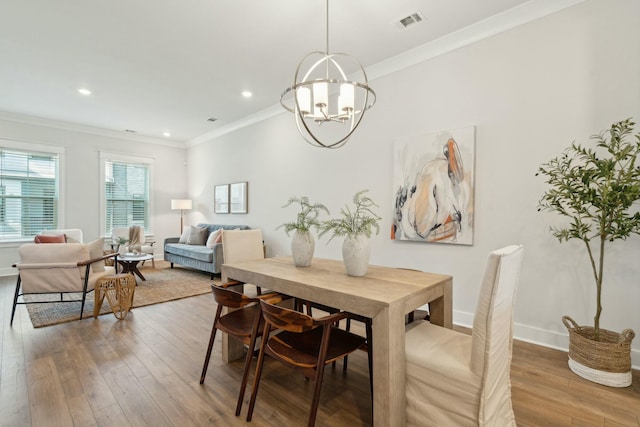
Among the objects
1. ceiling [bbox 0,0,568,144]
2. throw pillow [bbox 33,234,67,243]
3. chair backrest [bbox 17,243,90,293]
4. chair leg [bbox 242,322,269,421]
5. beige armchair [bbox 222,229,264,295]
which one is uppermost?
ceiling [bbox 0,0,568,144]

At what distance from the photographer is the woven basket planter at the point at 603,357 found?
6.88ft

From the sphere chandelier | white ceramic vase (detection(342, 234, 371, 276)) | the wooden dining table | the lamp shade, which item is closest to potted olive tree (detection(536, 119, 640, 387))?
the wooden dining table

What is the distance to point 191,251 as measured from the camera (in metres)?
5.58

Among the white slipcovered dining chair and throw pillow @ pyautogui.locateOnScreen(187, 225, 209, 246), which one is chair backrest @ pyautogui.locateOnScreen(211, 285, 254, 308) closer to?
the white slipcovered dining chair

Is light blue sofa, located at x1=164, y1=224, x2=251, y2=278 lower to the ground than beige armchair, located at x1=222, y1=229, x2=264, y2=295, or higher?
lower

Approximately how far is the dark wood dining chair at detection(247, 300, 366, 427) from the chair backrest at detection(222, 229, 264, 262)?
104 cm

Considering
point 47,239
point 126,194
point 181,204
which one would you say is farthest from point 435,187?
point 126,194

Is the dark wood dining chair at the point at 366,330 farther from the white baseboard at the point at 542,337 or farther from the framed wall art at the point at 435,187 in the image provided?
the white baseboard at the point at 542,337

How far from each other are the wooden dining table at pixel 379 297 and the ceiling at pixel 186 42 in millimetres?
2258

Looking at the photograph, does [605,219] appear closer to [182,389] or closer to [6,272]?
[182,389]

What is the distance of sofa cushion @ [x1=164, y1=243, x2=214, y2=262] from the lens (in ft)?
17.2

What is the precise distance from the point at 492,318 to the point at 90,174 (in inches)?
296

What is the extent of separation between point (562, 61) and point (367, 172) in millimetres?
2097

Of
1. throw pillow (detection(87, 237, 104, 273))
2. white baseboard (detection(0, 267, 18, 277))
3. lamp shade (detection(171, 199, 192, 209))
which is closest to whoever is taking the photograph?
throw pillow (detection(87, 237, 104, 273))
